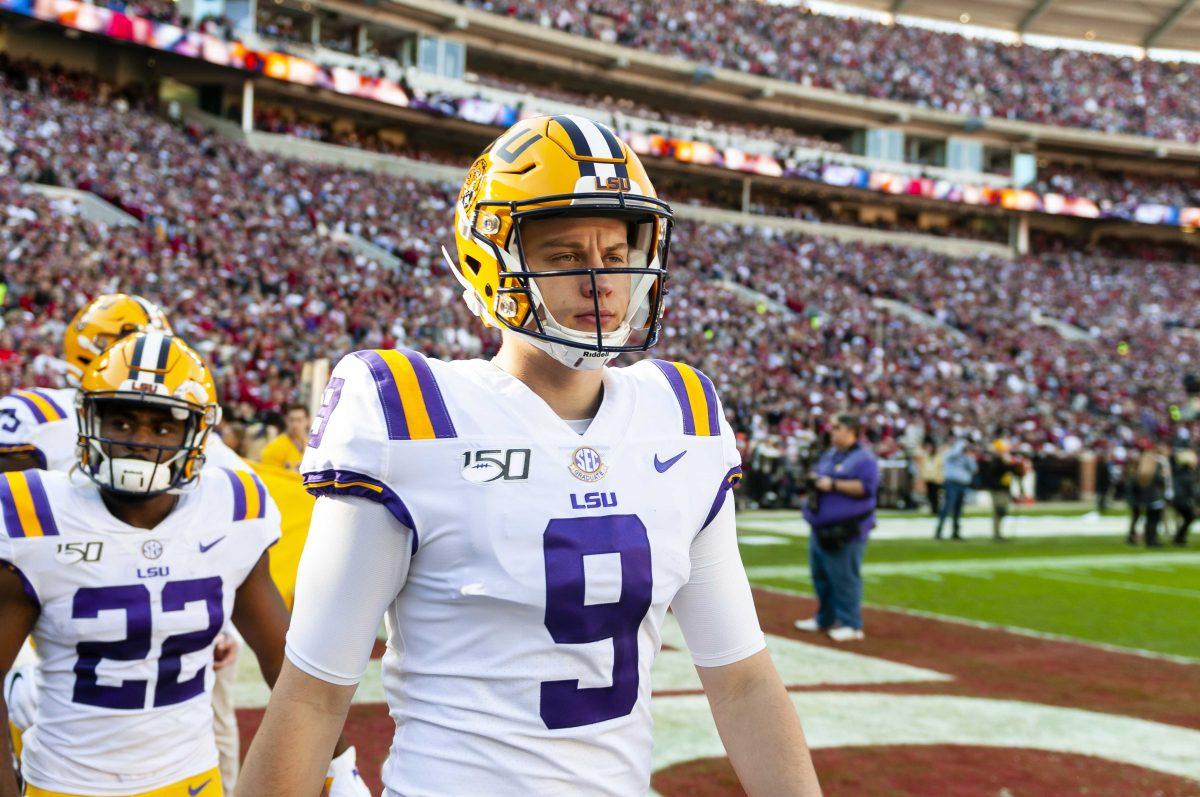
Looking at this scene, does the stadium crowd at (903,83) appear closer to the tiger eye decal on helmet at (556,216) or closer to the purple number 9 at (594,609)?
the tiger eye decal on helmet at (556,216)

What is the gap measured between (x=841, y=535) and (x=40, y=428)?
232 inches

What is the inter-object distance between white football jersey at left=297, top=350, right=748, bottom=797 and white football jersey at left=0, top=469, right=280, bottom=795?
139 centimetres

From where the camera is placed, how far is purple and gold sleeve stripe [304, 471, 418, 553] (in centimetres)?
165

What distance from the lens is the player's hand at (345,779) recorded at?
2.15 metres

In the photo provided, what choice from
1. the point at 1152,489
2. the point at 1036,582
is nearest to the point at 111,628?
the point at 1036,582

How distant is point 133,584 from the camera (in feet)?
9.62

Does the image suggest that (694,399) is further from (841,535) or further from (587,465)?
(841,535)

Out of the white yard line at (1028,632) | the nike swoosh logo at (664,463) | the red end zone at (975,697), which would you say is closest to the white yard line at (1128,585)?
the white yard line at (1028,632)

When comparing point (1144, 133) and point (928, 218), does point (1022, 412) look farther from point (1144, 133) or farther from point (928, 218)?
point (1144, 133)

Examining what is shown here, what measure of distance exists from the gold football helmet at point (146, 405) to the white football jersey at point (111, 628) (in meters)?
0.10

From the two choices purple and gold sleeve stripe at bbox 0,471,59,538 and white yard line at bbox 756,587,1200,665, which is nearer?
purple and gold sleeve stripe at bbox 0,471,59,538

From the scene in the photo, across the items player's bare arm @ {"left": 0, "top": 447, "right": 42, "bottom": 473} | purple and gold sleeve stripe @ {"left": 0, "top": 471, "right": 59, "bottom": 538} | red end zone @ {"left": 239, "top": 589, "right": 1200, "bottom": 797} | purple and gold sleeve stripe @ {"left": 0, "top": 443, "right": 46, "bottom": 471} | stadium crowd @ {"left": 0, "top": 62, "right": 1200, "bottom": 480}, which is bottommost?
red end zone @ {"left": 239, "top": 589, "right": 1200, "bottom": 797}

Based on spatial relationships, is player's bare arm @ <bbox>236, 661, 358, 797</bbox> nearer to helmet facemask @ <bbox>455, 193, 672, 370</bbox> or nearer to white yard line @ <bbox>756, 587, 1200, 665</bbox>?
helmet facemask @ <bbox>455, 193, 672, 370</bbox>

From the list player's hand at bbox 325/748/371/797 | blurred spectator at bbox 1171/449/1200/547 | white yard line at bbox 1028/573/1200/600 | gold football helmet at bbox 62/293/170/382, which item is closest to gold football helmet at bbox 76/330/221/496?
player's hand at bbox 325/748/371/797
